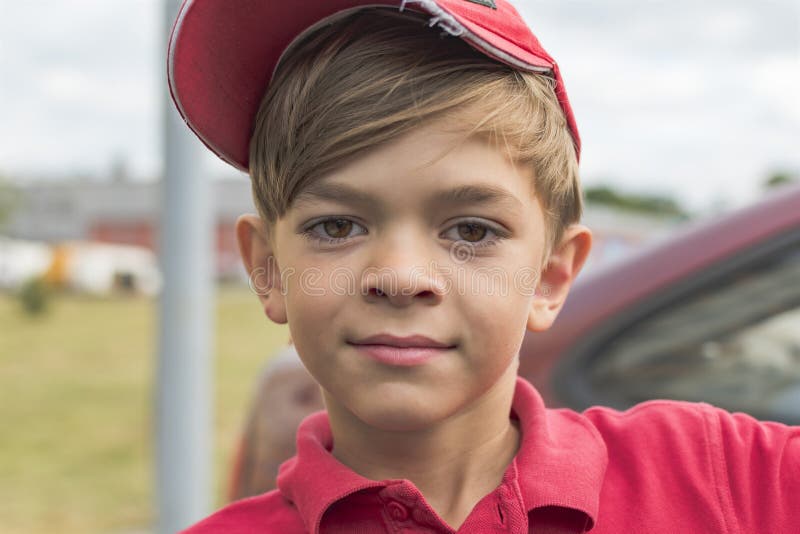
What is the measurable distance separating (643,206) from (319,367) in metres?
67.2

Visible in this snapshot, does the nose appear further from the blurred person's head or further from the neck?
the blurred person's head

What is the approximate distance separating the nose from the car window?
46.4 inches

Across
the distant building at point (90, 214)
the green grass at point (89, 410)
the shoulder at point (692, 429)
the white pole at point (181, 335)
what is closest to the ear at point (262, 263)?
the shoulder at point (692, 429)

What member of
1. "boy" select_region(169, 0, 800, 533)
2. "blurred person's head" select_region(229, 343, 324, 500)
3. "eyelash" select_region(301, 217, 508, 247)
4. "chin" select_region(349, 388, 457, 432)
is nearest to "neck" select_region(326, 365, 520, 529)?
"boy" select_region(169, 0, 800, 533)

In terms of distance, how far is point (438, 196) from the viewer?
1294 millimetres

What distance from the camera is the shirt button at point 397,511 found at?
1336 mm

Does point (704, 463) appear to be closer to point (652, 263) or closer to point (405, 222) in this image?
point (405, 222)

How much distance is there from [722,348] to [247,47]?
146 cm

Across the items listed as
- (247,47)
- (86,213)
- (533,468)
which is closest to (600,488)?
(533,468)

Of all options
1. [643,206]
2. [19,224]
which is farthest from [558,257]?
[643,206]

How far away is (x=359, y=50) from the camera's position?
1382 millimetres

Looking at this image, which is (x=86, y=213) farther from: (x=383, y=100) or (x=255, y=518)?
(x=383, y=100)

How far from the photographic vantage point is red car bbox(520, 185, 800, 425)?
90.7 inches

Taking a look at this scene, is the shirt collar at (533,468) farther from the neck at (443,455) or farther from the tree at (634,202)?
the tree at (634,202)
